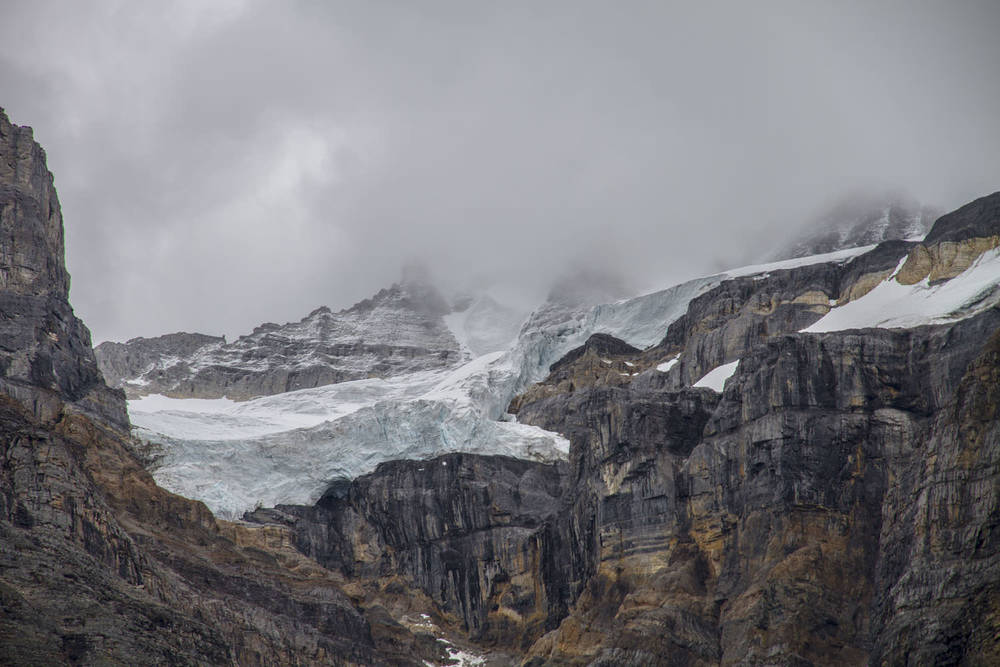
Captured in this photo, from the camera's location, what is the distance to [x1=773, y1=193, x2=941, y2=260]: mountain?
575 feet

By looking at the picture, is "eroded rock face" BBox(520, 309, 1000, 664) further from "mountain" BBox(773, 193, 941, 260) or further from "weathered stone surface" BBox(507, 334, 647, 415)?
"mountain" BBox(773, 193, 941, 260)

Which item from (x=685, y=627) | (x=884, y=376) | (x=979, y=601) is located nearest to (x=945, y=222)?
(x=884, y=376)

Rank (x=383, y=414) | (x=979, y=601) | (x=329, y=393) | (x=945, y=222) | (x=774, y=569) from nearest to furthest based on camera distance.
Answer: (x=979, y=601) < (x=774, y=569) < (x=945, y=222) < (x=383, y=414) < (x=329, y=393)

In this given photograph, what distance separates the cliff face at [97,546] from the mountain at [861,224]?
300 feet

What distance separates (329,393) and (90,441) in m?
86.2

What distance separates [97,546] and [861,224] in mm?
135472

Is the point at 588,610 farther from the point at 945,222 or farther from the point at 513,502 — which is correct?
the point at 945,222

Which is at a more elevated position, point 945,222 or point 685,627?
point 945,222

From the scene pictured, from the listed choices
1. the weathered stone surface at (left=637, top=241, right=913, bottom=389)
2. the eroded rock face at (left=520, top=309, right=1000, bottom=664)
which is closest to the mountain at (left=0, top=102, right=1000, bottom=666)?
the eroded rock face at (left=520, top=309, right=1000, bottom=664)

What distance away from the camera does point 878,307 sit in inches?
4744

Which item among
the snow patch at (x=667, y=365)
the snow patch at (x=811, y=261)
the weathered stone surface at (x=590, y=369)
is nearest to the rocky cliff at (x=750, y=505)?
the snow patch at (x=667, y=365)

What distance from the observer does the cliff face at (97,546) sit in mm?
60812

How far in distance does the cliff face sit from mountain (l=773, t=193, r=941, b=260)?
91382mm

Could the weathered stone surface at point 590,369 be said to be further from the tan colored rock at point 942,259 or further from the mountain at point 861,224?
the mountain at point 861,224
